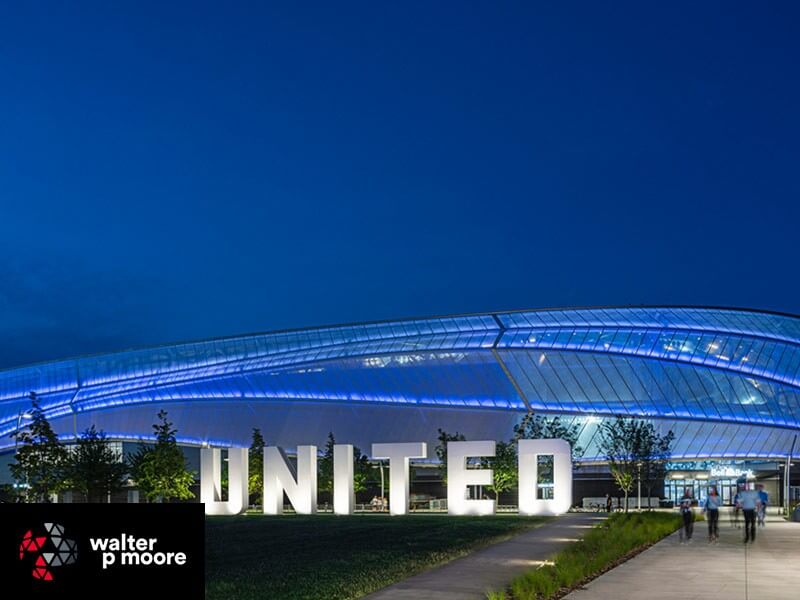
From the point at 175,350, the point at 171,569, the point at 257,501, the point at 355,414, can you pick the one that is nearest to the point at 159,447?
the point at 257,501

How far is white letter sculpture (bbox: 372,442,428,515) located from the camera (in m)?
51.7

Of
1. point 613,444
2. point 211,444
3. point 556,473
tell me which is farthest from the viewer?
point 211,444

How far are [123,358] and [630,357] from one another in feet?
142

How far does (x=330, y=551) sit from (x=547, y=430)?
138 feet

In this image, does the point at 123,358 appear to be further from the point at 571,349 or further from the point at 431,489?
the point at 571,349

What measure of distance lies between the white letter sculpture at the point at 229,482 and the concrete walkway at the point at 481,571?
80.7 feet

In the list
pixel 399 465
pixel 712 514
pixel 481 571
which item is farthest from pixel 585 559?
pixel 399 465

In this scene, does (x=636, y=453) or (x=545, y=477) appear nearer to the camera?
(x=636, y=453)

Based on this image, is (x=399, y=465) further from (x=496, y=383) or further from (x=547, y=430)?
(x=496, y=383)

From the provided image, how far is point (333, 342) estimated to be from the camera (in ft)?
272

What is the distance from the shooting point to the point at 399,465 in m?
52.7

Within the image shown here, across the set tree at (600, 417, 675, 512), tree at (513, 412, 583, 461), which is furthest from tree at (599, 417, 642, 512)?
tree at (513, 412, 583, 461)

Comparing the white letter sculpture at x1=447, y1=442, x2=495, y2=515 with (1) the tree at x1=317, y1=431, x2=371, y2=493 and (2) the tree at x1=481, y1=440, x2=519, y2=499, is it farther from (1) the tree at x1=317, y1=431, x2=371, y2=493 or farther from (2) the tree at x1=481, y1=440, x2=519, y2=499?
(1) the tree at x1=317, y1=431, x2=371, y2=493

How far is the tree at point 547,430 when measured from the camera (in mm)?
68875
